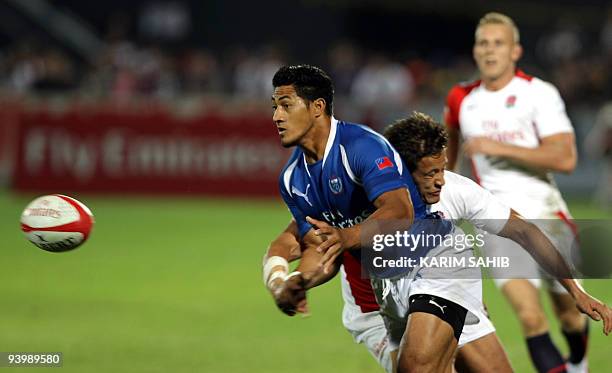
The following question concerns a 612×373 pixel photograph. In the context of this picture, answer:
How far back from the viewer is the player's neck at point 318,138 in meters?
6.02

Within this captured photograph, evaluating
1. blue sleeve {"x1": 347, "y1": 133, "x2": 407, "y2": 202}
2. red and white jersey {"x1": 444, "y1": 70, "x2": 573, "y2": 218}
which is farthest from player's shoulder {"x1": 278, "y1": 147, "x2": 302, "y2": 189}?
red and white jersey {"x1": 444, "y1": 70, "x2": 573, "y2": 218}

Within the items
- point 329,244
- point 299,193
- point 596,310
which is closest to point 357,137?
point 299,193

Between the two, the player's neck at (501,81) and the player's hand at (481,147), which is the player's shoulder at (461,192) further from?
the player's neck at (501,81)

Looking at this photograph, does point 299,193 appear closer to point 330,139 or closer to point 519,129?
point 330,139

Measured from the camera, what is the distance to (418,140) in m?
6.14

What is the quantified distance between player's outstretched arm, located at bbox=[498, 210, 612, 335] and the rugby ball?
2.58 m

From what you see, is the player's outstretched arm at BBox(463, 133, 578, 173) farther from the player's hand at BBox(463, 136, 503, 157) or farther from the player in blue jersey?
the player in blue jersey

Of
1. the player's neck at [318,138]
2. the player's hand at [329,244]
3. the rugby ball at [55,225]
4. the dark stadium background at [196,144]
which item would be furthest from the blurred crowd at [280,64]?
the player's hand at [329,244]

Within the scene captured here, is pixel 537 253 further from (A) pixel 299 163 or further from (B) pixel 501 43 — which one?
(B) pixel 501 43

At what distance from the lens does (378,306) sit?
21.3 ft

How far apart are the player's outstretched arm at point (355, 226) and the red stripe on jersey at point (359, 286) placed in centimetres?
69

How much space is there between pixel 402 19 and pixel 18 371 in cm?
2008

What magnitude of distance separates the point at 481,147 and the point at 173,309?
15.3ft

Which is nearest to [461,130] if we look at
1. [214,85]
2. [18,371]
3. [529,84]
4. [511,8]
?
[529,84]
